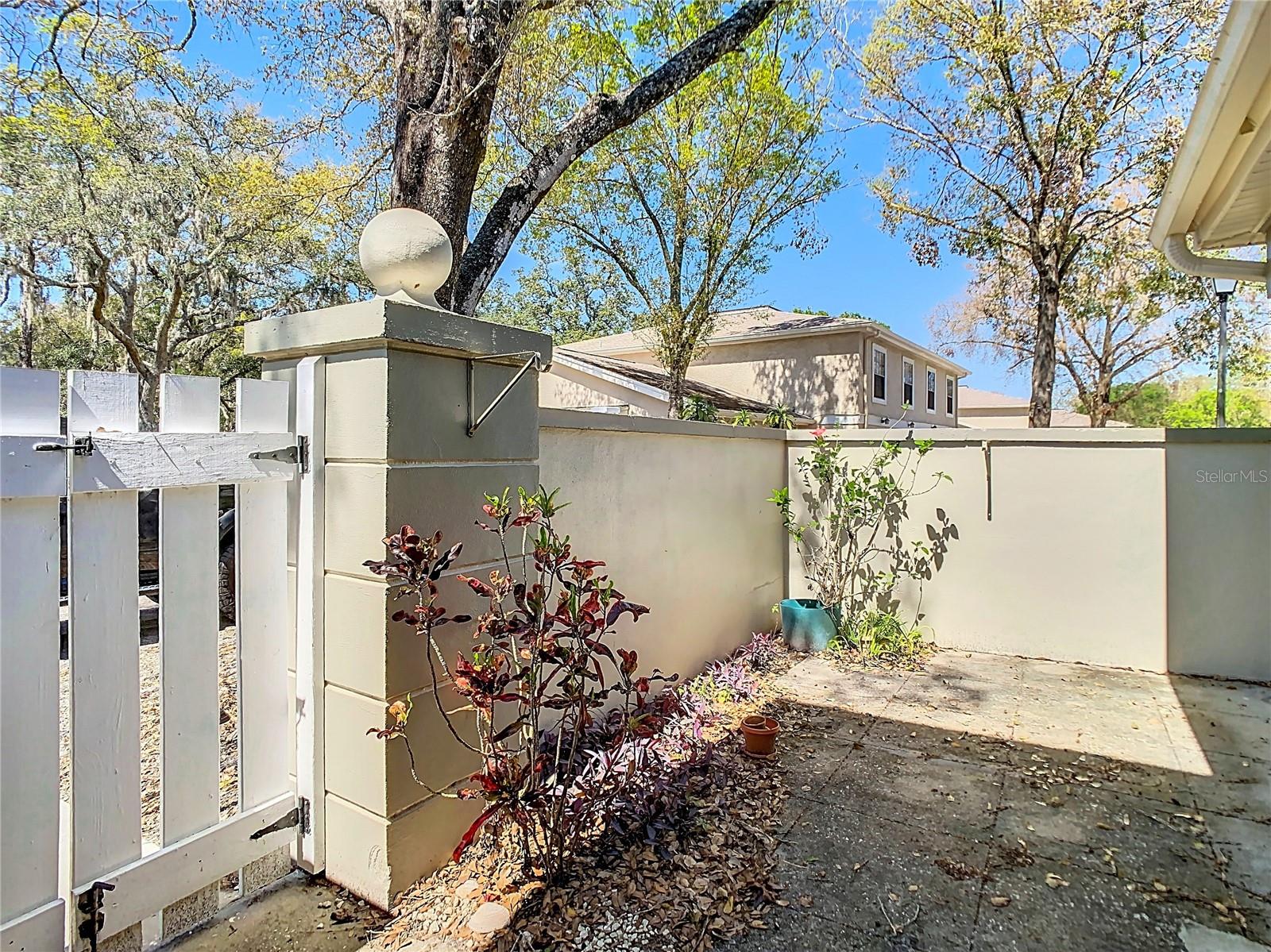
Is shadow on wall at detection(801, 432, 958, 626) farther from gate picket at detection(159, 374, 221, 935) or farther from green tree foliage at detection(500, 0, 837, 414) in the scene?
green tree foliage at detection(500, 0, 837, 414)

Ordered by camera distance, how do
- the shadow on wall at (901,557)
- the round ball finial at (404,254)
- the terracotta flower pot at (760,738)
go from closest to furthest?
the round ball finial at (404,254)
the terracotta flower pot at (760,738)
the shadow on wall at (901,557)

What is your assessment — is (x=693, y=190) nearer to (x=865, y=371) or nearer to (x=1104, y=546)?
(x=865, y=371)

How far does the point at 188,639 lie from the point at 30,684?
1.18 ft

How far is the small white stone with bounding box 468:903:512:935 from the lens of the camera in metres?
2.00

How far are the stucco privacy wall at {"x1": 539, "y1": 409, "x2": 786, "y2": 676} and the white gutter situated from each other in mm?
2975

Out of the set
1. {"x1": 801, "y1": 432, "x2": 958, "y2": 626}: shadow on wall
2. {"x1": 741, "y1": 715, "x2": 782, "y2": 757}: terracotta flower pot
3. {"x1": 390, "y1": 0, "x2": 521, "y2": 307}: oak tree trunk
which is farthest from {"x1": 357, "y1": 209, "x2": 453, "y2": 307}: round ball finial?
{"x1": 801, "y1": 432, "x2": 958, "y2": 626}: shadow on wall

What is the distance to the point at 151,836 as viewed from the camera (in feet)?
7.84

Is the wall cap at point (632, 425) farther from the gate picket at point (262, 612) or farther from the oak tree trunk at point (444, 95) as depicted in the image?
the oak tree trunk at point (444, 95)

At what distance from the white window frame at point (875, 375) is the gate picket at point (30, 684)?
49.7 feet

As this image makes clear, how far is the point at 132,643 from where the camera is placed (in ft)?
5.65

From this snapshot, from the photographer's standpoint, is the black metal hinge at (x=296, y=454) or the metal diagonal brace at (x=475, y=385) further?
the metal diagonal brace at (x=475, y=385)

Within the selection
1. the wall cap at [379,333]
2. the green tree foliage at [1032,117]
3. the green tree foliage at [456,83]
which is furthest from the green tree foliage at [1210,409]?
the wall cap at [379,333]

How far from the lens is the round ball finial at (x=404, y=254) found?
2.11 metres

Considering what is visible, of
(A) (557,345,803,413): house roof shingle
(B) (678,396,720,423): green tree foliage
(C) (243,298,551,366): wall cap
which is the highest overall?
(A) (557,345,803,413): house roof shingle
